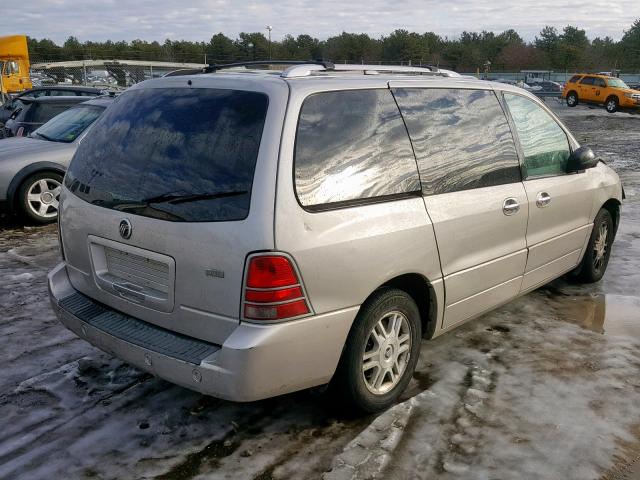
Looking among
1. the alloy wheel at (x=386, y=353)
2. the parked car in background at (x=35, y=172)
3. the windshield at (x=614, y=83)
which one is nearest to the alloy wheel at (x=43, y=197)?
the parked car in background at (x=35, y=172)

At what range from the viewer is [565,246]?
486cm

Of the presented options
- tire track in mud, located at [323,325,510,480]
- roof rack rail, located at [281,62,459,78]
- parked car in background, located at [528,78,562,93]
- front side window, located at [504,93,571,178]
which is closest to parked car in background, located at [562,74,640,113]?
parked car in background, located at [528,78,562,93]

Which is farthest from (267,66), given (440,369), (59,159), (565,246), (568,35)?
(568,35)

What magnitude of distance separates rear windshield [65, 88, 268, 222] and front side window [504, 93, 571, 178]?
7.19 feet

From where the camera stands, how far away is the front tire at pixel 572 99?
33.6 metres

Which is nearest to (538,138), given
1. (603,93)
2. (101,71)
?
(101,71)

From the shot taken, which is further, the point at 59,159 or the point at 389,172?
the point at 59,159

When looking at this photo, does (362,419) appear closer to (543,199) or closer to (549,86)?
(543,199)

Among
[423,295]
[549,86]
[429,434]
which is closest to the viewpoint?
[429,434]

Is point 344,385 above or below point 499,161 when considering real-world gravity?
below

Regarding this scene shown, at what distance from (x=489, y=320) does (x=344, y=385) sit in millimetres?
2084

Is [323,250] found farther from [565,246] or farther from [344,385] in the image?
[565,246]

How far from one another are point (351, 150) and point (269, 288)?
85 cm

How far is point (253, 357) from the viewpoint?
2.69m
